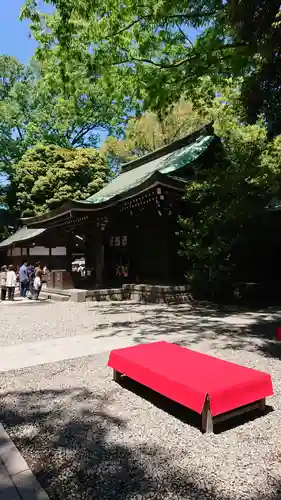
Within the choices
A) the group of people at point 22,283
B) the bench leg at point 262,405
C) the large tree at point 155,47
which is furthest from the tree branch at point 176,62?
the group of people at point 22,283

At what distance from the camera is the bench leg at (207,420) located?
11.1 ft

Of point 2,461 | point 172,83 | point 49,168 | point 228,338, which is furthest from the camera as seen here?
point 49,168

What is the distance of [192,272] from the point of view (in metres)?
12.2

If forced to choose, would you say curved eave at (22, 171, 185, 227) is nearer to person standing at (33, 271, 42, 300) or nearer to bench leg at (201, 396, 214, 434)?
person standing at (33, 271, 42, 300)

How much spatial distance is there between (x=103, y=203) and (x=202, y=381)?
10.6 m

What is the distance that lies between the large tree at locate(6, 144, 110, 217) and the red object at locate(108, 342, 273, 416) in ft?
77.5

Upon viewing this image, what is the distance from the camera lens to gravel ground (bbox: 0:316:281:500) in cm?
262

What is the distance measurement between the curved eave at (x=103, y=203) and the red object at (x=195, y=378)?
7.84 m

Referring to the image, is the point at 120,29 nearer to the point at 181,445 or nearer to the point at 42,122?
the point at 181,445

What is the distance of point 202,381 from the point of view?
143 inches

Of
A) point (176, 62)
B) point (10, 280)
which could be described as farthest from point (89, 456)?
point (10, 280)

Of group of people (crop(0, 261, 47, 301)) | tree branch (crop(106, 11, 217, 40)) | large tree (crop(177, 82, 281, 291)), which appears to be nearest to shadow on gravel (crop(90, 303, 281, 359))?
large tree (crop(177, 82, 281, 291))

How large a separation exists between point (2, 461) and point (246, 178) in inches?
404

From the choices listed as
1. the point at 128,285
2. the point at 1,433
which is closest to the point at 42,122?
the point at 128,285
